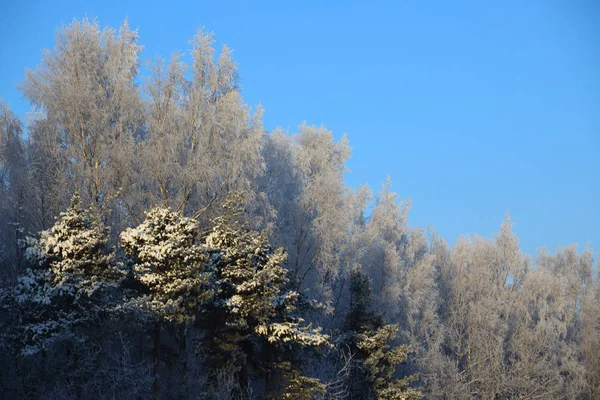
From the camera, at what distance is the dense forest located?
58.0ft

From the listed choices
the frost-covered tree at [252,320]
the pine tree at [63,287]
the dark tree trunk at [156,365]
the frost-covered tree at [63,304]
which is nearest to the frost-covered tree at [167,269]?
the dark tree trunk at [156,365]

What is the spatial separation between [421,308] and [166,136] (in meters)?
23.2

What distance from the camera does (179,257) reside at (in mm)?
18672

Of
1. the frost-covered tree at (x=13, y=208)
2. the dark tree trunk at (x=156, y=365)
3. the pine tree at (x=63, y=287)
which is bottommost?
the dark tree trunk at (x=156, y=365)

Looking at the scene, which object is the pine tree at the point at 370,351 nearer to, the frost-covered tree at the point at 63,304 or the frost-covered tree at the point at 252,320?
the frost-covered tree at the point at 252,320

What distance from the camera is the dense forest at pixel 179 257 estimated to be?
17672 millimetres

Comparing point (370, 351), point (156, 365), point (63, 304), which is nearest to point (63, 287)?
point (63, 304)

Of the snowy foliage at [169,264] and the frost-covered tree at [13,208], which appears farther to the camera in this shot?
the frost-covered tree at [13,208]

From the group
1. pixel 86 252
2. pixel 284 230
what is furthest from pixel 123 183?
pixel 284 230

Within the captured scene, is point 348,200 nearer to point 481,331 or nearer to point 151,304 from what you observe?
point 481,331

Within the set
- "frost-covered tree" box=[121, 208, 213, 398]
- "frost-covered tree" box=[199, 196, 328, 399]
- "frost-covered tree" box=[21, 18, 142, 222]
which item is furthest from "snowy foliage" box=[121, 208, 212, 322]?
"frost-covered tree" box=[21, 18, 142, 222]

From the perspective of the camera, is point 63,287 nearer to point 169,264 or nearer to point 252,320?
point 169,264

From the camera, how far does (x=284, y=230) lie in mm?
31328

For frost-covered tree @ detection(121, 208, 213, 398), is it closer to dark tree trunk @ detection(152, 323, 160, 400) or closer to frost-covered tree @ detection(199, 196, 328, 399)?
dark tree trunk @ detection(152, 323, 160, 400)
